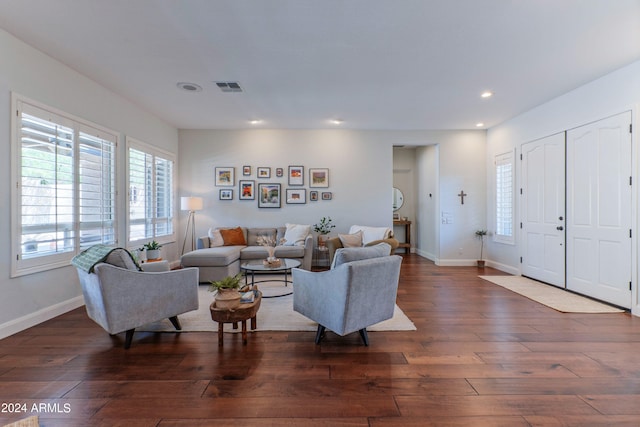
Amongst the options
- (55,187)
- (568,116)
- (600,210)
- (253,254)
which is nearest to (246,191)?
(253,254)

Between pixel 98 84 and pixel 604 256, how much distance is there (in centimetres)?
714

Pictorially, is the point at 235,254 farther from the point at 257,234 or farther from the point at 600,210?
the point at 600,210

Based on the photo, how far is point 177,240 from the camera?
612 centimetres

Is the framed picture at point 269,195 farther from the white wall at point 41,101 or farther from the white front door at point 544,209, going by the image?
the white front door at point 544,209

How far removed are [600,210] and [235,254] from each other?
5293 millimetres

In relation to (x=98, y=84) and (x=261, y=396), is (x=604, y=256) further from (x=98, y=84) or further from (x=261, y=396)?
(x=98, y=84)

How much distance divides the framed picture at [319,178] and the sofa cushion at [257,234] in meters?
1.32

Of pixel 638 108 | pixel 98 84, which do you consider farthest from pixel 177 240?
pixel 638 108

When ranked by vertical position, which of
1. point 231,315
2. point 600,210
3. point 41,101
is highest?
point 41,101

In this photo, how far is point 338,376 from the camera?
209 centimetres

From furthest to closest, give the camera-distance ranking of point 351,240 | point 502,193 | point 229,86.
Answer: point 502,193
point 351,240
point 229,86

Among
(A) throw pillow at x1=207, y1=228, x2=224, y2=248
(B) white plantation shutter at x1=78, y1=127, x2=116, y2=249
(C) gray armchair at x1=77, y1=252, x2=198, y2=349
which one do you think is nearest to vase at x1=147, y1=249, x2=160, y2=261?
(B) white plantation shutter at x1=78, y1=127, x2=116, y2=249

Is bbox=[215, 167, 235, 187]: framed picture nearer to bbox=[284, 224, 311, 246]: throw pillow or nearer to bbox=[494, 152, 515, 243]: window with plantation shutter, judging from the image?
bbox=[284, 224, 311, 246]: throw pillow

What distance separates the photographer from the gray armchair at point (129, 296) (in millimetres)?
2412
